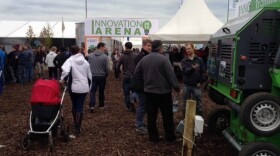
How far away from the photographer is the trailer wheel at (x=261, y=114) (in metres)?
4.41

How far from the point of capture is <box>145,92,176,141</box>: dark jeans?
6590mm

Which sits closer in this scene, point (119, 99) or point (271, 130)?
point (271, 130)

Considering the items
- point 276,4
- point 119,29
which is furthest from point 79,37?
point 276,4

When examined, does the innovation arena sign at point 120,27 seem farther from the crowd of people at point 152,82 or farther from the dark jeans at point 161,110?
the dark jeans at point 161,110

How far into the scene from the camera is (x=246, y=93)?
4906 mm

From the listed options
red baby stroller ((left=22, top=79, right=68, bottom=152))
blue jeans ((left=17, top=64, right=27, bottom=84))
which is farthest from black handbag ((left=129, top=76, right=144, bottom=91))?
blue jeans ((left=17, top=64, right=27, bottom=84))

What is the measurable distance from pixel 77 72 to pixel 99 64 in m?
2.57

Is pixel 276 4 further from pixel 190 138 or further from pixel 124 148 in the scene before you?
pixel 124 148

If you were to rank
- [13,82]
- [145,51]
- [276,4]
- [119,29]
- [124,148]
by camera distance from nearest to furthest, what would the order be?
[276,4]
[124,148]
[145,51]
[13,82]
[119,29]

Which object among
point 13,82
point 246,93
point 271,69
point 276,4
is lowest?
point 13,82

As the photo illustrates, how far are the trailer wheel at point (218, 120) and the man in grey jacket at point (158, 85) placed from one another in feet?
2.99

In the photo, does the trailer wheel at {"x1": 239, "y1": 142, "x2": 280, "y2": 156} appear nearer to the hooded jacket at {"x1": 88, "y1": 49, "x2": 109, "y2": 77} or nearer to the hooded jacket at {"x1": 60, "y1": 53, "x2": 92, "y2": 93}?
the hooded jacket at {"x1": 60, "y1": 53, "x2": 92, "y2": 93}

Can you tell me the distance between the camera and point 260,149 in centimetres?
459

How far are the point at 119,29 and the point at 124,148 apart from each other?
15.2 metres
